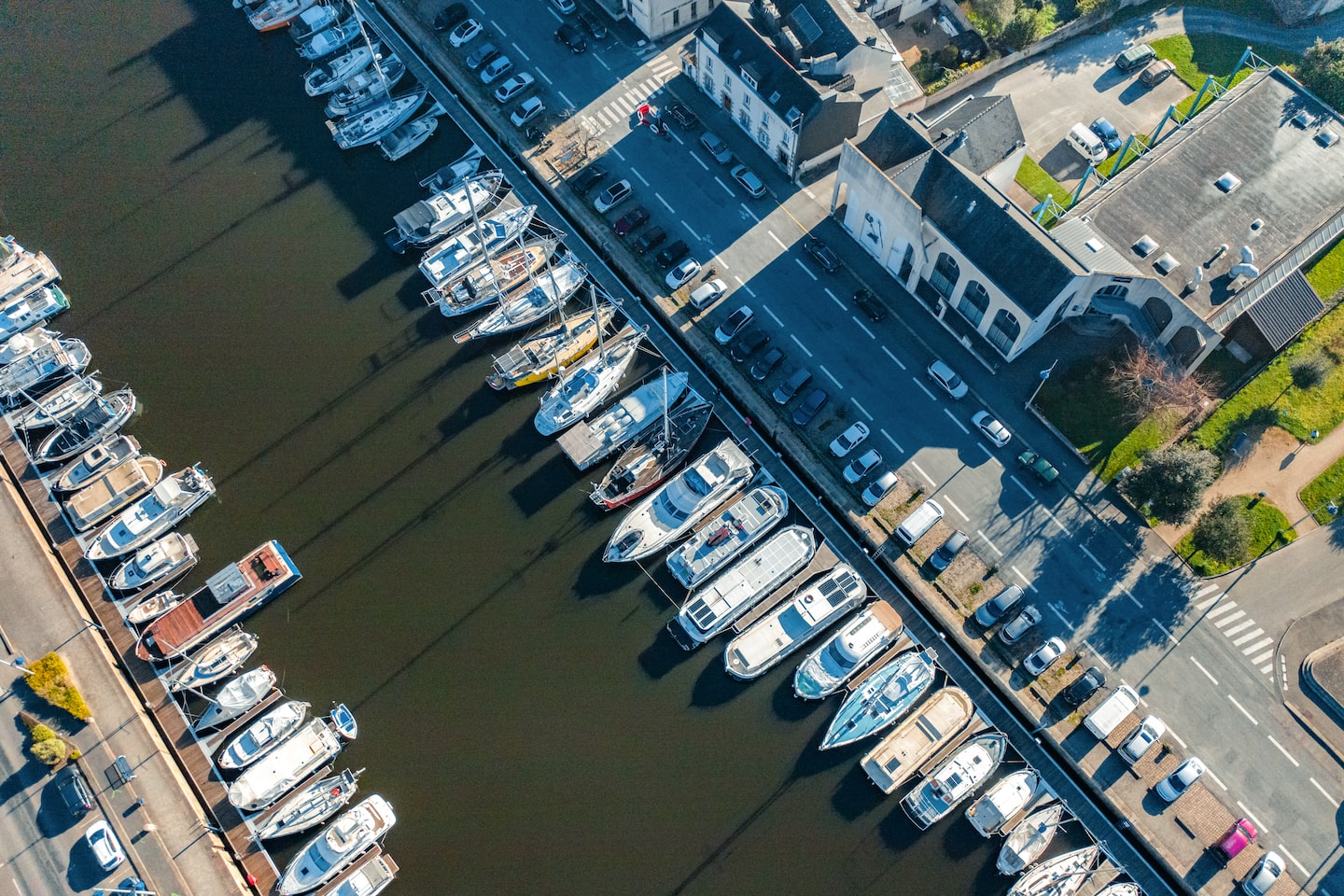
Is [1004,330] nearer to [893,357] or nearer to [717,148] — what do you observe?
[893,357]

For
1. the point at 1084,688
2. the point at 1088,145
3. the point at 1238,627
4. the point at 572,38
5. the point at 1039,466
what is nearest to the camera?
the point at 1084,688

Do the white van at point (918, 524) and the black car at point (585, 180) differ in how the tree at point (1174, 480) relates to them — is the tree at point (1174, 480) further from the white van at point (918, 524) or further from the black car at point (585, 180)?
the black car at point (585, 180)

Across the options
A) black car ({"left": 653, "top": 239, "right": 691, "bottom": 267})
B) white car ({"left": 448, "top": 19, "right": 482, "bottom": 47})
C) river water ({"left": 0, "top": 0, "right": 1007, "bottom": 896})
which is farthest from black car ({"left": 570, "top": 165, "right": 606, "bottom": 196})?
white car ({"left": 448, "top": 19, "right": 482, "bottom": 47})

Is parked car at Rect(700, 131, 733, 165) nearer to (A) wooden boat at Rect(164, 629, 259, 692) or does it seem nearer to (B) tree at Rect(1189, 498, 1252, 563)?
(B) tree at Rect(1189, 498, 1252, 563)

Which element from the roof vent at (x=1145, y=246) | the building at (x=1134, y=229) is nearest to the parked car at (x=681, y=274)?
the building at (x=1134, y=229)

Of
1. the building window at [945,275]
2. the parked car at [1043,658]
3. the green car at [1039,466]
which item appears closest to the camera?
the parked car at [1043,658]

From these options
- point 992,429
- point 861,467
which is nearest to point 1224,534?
point 992,429
